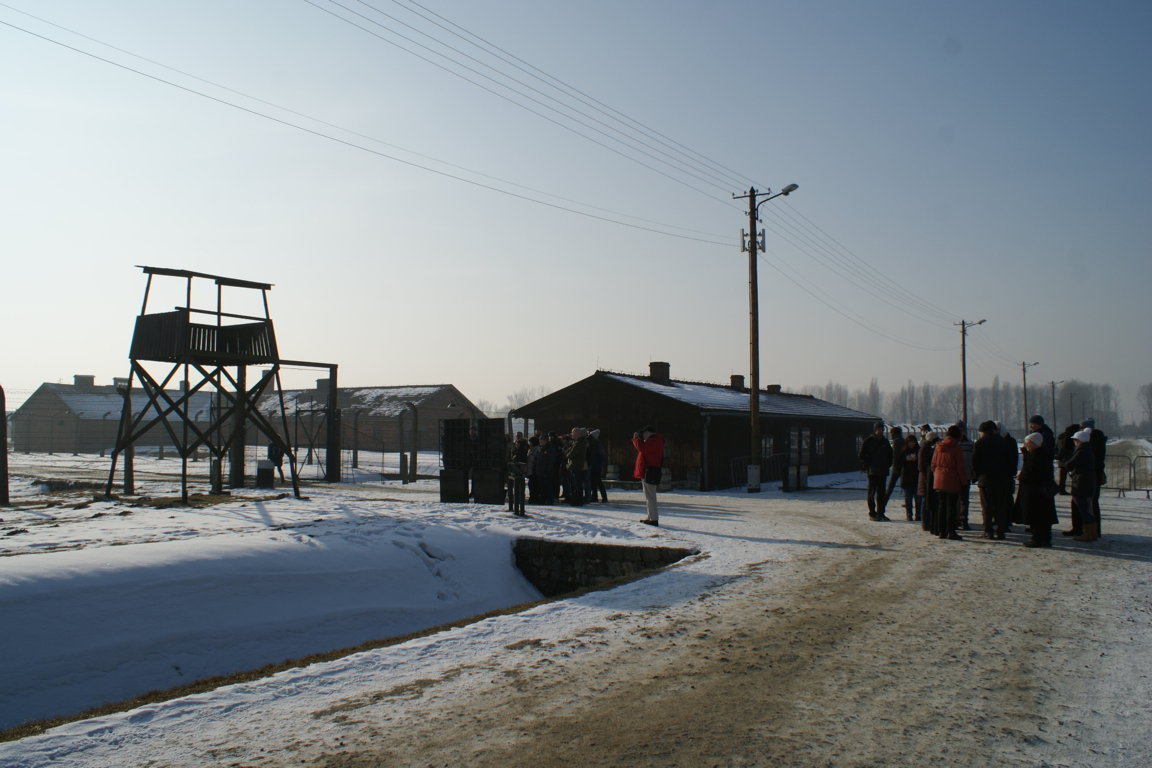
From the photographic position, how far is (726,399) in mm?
29625

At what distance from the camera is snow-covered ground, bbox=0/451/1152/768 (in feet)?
17.4

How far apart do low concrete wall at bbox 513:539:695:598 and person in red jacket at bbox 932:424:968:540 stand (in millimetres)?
4219

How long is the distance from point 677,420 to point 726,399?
4.75 meters

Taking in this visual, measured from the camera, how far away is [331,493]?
19.9 m

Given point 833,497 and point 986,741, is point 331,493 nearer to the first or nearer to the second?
point 833,497

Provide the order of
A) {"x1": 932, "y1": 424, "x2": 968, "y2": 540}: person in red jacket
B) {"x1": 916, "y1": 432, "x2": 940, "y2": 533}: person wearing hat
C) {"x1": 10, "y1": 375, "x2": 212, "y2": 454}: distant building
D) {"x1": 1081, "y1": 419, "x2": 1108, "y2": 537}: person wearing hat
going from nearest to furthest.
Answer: {"x1": 1081, "y1": 419, "x2": 1108, "y2": 537}: person wearing hat
{"x1": 932, "y1": 424, "x2": 968, "y2": 540}: person in red jacket
{"x1": 916, "y1": 432, "x2": 940, "y2": 533}: person wearing hat
{"x1": 10, "y1": 375, "x2": 212, "y2": 454}: distant building

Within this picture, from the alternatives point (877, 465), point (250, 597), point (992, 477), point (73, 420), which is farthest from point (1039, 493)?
point (73, 420)

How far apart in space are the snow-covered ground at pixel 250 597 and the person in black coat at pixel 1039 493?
3.47 meters

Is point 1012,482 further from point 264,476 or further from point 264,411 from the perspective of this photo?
point 264,411

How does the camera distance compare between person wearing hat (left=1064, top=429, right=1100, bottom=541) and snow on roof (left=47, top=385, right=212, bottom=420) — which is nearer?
person wearing hat (left=1064, top=429, right=1100, bottom=541)

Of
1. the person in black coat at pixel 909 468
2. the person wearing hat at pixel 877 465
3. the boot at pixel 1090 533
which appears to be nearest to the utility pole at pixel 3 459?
the person wearing hat at pixel 877 465

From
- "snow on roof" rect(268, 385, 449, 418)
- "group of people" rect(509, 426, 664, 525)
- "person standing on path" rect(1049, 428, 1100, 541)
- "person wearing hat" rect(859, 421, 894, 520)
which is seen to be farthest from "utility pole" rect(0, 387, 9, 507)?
"snow on roof" rect(268, 385, 449, 418)

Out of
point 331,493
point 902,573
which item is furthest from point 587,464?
point 902,573

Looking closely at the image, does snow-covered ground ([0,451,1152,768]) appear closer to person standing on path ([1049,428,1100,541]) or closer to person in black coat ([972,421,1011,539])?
person in black coat ([972,421,1011,539])
